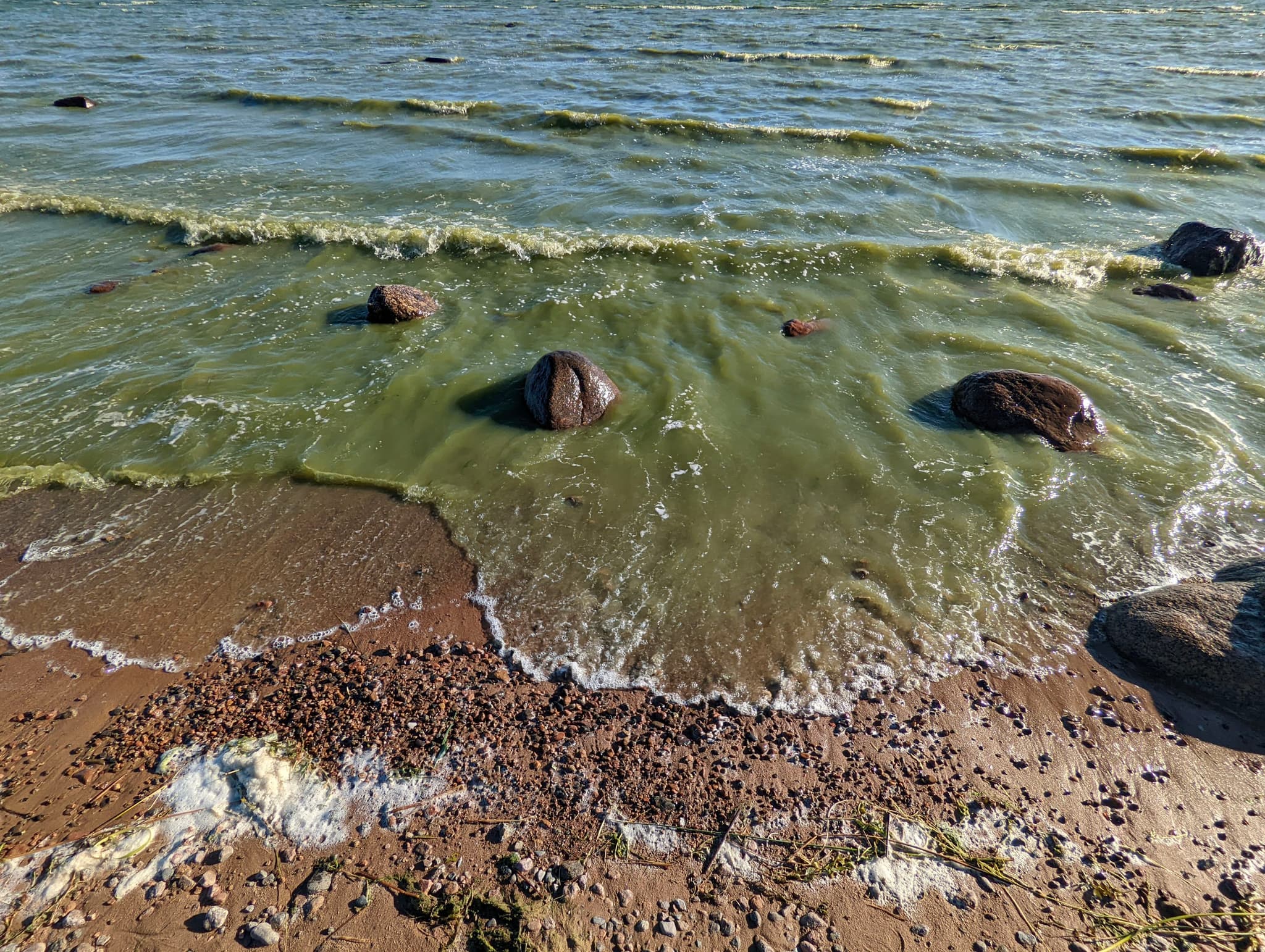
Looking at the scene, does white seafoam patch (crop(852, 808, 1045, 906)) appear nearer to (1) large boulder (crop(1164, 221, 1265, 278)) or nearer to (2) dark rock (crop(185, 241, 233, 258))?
(1) large boulder (crop(1164, 221, 1265, 278))

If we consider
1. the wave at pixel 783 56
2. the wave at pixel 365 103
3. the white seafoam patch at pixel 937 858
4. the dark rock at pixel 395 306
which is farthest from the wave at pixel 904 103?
the white seafoam patch at pixel 937 858

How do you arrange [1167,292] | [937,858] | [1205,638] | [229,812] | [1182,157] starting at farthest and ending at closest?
[1182,157] → [1167,292] → [1205,638] → [229,812] → [937,858]

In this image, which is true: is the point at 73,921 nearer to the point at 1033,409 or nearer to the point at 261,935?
the point at 261,935

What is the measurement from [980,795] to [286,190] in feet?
58.6

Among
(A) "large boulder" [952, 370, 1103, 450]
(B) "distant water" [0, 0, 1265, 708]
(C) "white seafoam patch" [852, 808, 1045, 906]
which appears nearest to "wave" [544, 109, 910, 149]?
(B) "distant water" [0, 0, 1265, 708]

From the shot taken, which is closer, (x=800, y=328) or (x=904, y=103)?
(x=800, y=328)

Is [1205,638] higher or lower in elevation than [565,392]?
lower

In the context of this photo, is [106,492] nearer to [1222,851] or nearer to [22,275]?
[22,275]

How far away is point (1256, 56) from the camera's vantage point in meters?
25.6

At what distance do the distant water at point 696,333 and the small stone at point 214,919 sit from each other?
2.64 m

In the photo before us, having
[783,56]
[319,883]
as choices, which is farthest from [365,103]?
[319,883]

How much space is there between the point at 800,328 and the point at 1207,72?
1018 inches

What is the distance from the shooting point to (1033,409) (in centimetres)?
823

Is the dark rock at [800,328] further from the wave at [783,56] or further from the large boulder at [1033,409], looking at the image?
the wave at [783,56]
